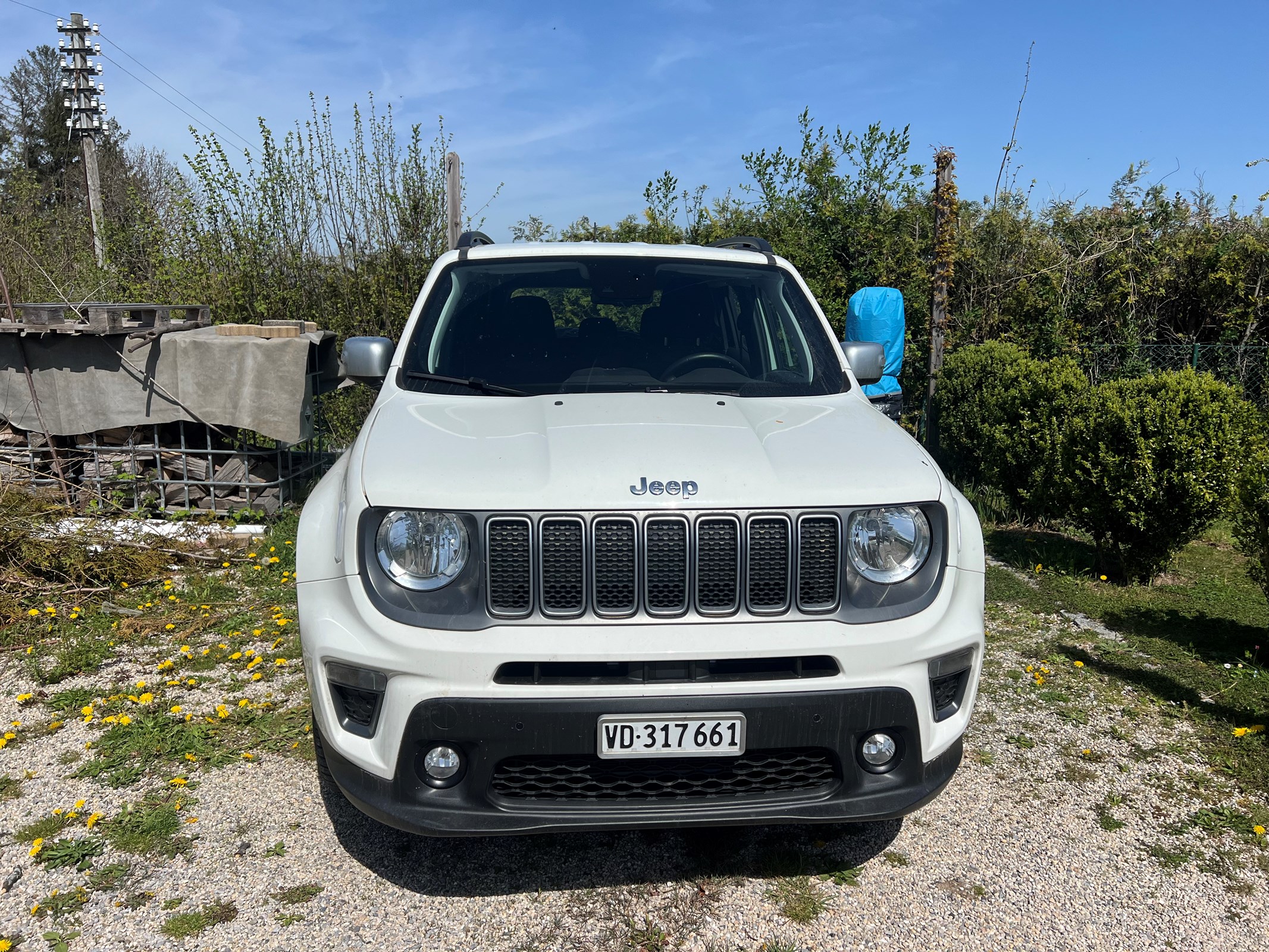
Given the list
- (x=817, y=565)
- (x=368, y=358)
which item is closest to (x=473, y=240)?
(x=368, y=358)

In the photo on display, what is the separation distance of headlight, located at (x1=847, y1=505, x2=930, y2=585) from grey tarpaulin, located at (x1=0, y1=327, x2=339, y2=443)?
4981 millimetres

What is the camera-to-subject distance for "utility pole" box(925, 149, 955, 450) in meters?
9.08

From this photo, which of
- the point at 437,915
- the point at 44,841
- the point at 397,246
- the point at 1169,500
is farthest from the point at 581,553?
the point at 397,246

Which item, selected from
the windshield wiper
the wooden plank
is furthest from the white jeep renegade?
the wooden plank

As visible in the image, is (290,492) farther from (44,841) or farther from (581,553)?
(581,553)

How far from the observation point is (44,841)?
3066 mm

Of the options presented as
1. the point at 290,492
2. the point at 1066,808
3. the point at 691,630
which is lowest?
the point at 1066,808

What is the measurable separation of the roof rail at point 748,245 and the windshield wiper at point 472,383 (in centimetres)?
142

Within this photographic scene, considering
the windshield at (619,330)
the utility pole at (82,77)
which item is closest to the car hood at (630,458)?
the windshield at (619,330)

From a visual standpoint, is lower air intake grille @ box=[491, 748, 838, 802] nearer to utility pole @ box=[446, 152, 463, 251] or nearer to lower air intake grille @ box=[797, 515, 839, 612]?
lower air intake grille @ box=[797, 515, 839, 612]

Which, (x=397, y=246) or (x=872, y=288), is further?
(x=397, y=246)

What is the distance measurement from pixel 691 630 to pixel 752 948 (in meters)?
0.96

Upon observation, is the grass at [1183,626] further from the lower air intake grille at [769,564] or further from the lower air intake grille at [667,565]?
the lower air intake grille at [667,565]

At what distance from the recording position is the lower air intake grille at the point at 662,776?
8.15 feet
